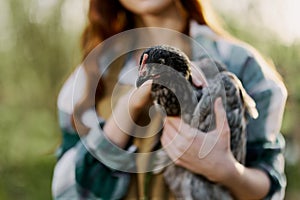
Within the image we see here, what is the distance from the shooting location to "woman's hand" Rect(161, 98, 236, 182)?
2.81ft

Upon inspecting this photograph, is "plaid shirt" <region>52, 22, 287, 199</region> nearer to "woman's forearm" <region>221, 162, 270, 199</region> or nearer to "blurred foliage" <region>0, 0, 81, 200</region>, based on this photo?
"woman's forearm" <region>221, 162, 270, 199</region>

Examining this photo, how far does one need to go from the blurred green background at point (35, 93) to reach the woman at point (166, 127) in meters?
0.37

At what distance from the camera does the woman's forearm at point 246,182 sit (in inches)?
35.1

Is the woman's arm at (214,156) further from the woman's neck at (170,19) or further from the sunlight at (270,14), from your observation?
the sunlight at (270,14)

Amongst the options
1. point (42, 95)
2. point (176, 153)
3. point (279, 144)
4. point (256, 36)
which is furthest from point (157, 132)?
point (42, 95)

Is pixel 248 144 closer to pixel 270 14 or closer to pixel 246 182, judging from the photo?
pixel 246 182

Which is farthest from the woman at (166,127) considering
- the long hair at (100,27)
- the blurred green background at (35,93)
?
the blurred green background at (35,93)

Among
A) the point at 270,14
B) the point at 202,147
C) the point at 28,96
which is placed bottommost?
the point at 28,96

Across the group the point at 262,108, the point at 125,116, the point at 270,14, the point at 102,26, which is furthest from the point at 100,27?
the point at 270,14

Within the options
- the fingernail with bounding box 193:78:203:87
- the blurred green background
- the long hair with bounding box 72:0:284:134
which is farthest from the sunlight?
the fingernail with bounding box 193:78:203:87

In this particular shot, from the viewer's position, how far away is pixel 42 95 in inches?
55.9

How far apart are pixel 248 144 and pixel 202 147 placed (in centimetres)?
7

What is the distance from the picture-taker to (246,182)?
2.96 feet

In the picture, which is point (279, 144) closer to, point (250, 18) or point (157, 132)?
point (157, 132)
